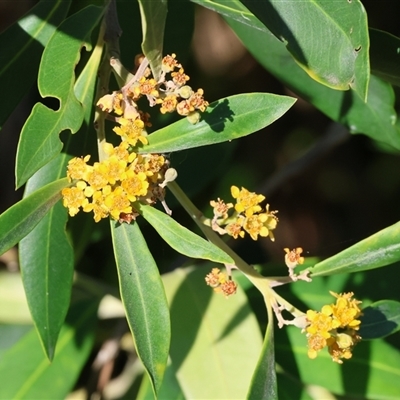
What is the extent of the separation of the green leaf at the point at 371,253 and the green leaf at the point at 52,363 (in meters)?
0.66

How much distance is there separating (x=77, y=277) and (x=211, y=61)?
4.01ft

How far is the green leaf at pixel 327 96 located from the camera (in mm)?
1312

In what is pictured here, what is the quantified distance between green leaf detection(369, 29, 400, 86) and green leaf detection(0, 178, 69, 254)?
20.7 inches

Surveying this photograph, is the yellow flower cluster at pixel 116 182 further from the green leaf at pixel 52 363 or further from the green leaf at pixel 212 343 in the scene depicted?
the green leaf at pixel 52 363

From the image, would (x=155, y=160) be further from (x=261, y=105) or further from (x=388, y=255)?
(x=388, y=255)

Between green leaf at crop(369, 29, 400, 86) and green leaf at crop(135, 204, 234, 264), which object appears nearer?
green leaf at crop(135, 204, 234, 264)

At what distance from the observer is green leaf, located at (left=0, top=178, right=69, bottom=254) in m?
0.85

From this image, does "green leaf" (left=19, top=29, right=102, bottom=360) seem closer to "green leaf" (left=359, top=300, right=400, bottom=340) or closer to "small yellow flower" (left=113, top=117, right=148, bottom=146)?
"small yellow flower" (left=113, top=117, right=148, bottom=146)

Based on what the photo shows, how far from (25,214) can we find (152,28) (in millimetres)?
293

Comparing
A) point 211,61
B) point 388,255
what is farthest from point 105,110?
point 211,61

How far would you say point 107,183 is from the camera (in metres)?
0.86

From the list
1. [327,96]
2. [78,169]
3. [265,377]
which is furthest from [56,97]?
[327,96]

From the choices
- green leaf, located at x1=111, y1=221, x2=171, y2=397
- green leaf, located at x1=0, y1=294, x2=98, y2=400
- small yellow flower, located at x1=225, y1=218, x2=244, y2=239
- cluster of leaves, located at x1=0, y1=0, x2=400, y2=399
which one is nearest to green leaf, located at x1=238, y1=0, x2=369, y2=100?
cluster of leaves, located at x1=0, y1=0, x2=400, y2=399

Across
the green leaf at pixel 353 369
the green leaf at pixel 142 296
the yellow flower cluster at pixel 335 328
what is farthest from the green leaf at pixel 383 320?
the green leaf at pixel 142 296
